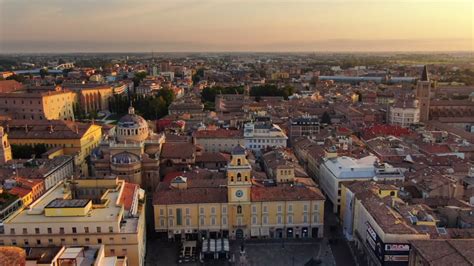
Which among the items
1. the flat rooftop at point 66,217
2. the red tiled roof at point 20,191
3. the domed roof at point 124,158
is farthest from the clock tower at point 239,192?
the red tiled roof at point 20,191

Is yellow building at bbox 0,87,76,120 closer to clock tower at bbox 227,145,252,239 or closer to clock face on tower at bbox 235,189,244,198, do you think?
clock tower at bbox 227,145,252,239

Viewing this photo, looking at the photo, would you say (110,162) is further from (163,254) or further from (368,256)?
(368,256)

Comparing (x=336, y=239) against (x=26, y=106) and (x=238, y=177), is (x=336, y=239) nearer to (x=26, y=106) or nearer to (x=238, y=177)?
Result: (x=238, y=177)

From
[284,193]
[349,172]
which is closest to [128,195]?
[284,193]

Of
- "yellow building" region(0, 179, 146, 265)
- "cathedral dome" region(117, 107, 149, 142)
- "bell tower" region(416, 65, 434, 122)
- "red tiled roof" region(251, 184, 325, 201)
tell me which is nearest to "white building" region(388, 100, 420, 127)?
"bell tower" region(416, 65, 434, 122)

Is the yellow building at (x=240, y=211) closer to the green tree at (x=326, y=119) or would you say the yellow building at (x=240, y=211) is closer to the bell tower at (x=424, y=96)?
the green tree at (x=326, y=119)

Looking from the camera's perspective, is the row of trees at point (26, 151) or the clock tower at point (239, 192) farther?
the row of trees at point (26, 151)
